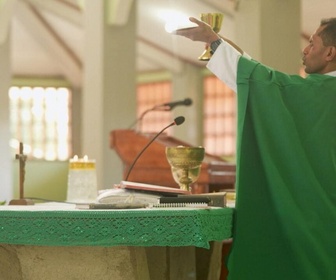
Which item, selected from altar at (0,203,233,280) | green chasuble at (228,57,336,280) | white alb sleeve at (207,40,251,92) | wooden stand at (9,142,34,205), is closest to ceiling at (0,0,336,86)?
wooden stand at (9,142,34,205)

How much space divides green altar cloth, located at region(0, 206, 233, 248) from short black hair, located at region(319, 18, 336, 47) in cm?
89

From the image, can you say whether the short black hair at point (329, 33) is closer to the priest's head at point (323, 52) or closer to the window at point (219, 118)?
the priest's head at point (323, 52)

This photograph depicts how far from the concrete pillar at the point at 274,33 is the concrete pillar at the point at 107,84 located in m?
2.15

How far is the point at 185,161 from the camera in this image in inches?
144

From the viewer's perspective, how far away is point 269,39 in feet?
25.1

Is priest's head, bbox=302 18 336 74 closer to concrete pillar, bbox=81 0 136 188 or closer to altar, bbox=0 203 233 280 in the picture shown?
altar, bbox=0 203 233 280

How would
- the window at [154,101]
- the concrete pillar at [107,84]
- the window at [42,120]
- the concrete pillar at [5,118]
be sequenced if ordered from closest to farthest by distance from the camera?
the concrete pillar at [107,84] < the concrete pillar at [5,118] < the window at [154,101] < the window at [42,120]

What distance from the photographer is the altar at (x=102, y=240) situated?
9.20 ft

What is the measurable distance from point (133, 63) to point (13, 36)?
554 cm

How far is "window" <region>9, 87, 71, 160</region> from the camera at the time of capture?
16.2 meters

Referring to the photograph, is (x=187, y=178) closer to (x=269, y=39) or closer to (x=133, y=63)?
(x=269, y=39)

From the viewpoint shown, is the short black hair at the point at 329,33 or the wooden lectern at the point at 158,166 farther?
the wooden lectern at the point at 158,166

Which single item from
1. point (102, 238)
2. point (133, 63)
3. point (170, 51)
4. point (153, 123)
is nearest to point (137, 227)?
point (102, 238)

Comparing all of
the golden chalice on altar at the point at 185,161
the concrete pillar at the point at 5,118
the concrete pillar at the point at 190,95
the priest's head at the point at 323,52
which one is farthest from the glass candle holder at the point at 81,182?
the concrete pillar at the point at 190,95
